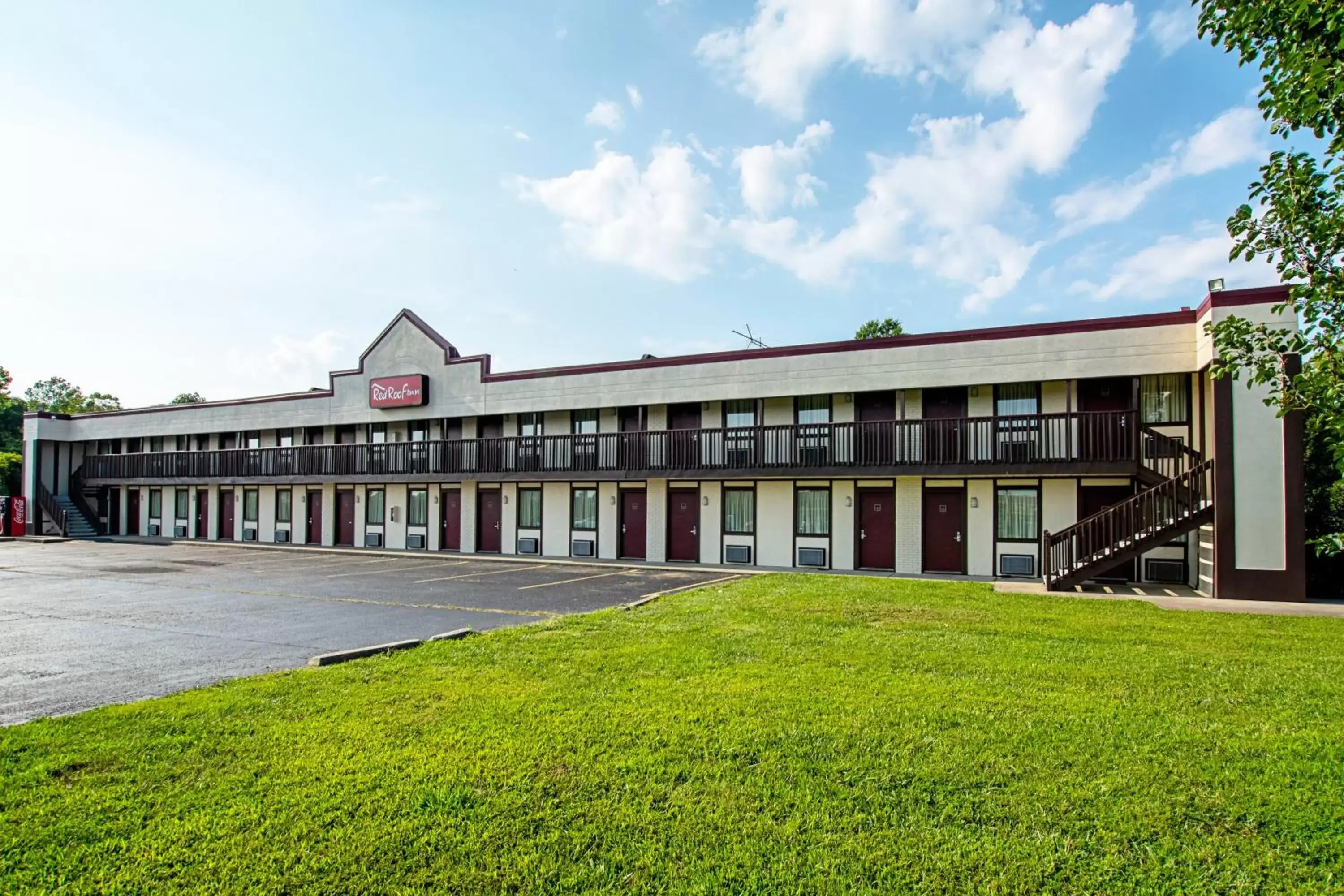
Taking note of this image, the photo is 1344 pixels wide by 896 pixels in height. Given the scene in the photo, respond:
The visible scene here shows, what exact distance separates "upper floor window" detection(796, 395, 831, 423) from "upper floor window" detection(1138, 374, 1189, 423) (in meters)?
7.13

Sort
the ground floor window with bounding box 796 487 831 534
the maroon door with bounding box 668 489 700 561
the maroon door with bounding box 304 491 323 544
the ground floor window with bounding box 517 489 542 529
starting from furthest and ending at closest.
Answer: the maroon door with bounding box 304 491 323 544 < the ground floor window with bounding box 517 489 542 529 < the maroon door with bounding box 668 489 700 561 < the ground floor window with bounding box 796 487 831 534

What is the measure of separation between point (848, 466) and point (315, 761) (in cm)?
1575

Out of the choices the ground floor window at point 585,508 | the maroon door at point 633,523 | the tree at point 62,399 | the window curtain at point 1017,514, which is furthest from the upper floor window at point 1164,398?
the tree at point 62,399

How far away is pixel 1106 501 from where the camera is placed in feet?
57.2

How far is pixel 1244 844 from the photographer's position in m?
3.86

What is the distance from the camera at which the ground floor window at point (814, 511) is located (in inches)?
796

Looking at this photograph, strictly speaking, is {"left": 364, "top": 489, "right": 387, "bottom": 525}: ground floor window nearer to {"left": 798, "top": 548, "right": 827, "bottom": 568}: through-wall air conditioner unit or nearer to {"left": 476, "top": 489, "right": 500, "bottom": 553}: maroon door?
{"left": 476, "top": 489, "right": 500, "bottom": 553}: maroon door

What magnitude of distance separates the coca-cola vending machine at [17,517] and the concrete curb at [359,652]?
37.8 metres

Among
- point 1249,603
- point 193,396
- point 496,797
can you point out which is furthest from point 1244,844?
point 193,396

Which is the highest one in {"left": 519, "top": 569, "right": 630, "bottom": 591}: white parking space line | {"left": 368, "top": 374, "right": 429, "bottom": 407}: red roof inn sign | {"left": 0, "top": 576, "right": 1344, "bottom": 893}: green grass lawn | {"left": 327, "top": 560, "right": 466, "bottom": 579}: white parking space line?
{"left": 368, "top": 374, "right": 429, "bottom": 407}: red roof inn sign

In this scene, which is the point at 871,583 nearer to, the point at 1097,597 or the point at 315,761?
the point at 1097,597

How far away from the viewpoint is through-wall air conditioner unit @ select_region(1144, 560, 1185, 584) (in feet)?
54.0

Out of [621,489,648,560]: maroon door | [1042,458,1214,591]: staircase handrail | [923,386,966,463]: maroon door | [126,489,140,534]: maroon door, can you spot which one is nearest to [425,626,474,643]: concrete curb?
[1042,458,1214,591]: staircase handrail

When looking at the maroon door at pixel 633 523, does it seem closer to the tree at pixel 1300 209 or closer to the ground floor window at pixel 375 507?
the ground floor window at pixel 375 507
